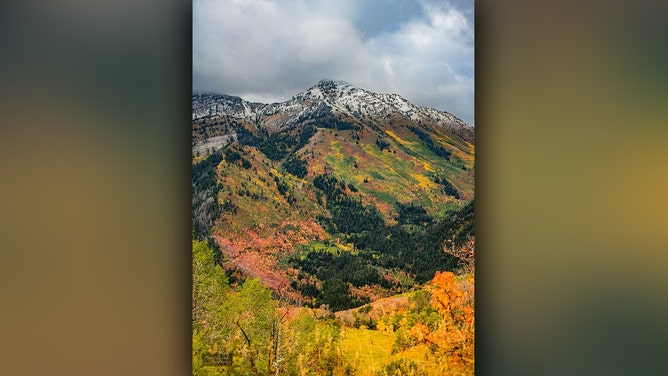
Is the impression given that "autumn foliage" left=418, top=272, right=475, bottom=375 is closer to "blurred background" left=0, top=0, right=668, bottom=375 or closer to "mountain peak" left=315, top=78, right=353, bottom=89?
"blurred background" left=0, top=0, right=668, bottom=375

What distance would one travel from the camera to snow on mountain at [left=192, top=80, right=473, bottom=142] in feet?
6.64

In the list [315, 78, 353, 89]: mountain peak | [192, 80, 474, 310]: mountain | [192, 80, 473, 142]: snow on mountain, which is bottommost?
[192, 80, 474, 310]: mountain

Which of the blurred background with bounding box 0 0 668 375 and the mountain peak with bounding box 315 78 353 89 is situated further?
the mountain peak with bounding box 315 78 353 89

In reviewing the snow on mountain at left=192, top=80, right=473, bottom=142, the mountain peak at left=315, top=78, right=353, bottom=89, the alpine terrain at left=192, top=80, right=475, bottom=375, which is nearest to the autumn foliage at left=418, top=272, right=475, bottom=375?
the alpine terrain at left=192, top=80, right=475, bottom=375

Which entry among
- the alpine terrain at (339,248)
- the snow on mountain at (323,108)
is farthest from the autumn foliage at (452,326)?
the snow on mountain at (323,108)

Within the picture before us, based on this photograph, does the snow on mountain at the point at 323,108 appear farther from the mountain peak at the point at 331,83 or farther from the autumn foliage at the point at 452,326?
the autumn foliage at the point at 452,326

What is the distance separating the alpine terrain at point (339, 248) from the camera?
2004mm

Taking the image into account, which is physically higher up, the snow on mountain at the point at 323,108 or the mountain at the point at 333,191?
the snow on mountain at the point at 323,108
